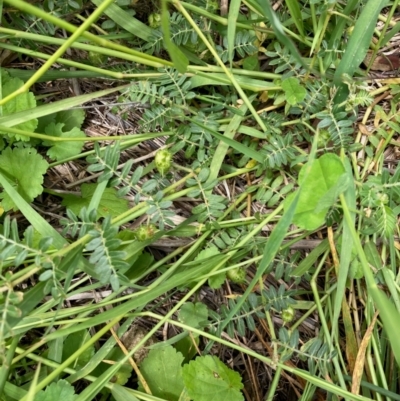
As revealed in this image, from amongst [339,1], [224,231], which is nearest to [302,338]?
[224,231]

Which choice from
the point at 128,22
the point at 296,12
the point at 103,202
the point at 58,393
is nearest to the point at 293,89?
the point at 296,12

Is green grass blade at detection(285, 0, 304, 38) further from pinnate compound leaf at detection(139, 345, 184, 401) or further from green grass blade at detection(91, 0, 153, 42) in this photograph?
pinnate compound leaf at detection(139, 345, 184, 401)

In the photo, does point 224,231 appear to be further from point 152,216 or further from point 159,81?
point 159,81

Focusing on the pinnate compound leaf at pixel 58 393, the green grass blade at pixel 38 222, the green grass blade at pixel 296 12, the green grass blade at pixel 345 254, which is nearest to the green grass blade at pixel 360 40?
the green grass blade at pixel 296 12

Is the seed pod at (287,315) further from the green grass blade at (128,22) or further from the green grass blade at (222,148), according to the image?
the green grass blade at (128,22)

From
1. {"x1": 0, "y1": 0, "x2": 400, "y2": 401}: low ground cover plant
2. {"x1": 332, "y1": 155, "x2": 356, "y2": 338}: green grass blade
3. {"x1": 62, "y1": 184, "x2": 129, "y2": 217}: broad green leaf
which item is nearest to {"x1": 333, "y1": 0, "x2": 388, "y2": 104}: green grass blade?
{"x1": 0, "y1": 0, "x2": 400, "y2": 401}: low ground cover plant

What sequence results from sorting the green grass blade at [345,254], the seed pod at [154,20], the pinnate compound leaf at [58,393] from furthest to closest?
the seed pod at [154,20], the pinnate compound leaf at [58,393], the green grass blade at [345,254]

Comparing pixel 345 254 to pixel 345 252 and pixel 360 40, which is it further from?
pixel 360 40
